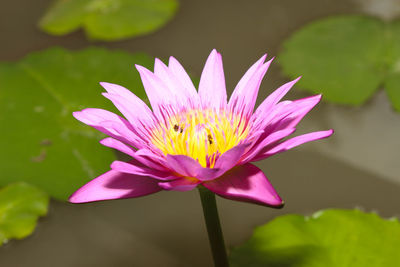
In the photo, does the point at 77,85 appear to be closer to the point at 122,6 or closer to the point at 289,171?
the point at 122,6

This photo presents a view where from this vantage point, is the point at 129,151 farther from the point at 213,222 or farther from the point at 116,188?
the point at 213,222

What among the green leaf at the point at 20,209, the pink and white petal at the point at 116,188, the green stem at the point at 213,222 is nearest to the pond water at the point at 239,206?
the green leaf at the point at 20,209

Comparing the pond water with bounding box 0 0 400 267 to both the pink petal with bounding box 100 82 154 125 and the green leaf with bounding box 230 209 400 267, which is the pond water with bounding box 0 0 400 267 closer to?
the green leaf with bounding box 230 209 400 267

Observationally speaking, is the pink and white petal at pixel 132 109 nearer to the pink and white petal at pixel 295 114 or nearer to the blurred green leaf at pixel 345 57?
the pink and white petal at pixel 295 114

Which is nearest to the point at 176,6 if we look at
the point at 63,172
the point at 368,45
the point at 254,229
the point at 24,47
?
the point at 24,47

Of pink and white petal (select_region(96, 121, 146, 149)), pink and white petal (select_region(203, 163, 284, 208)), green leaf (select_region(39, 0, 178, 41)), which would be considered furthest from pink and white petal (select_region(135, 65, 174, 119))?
green leaf (select_region(39, 0, 178, 41))

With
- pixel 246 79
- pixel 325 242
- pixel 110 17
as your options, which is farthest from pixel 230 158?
pixel 110 17

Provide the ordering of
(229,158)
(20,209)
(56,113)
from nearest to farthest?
(229,158) < (20,209) < (56,113)
